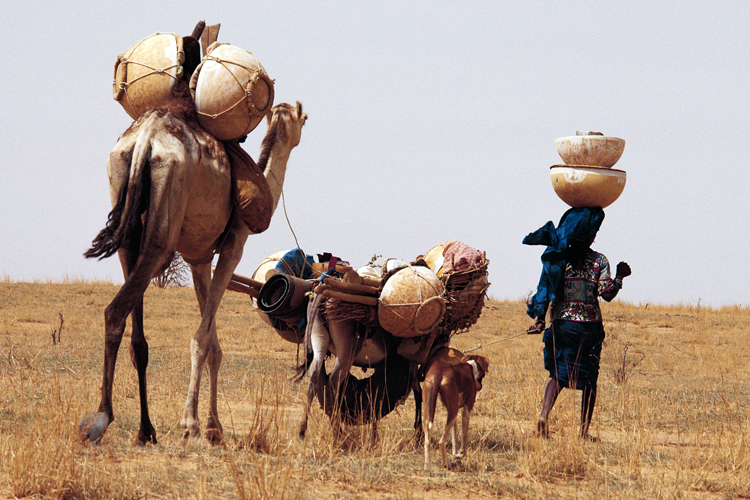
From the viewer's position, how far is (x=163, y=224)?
17.9 ft

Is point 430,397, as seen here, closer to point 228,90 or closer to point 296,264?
point 296,264

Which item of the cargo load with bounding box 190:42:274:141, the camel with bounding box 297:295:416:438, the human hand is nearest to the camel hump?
the cargo load with bounding box 190:42:274:141

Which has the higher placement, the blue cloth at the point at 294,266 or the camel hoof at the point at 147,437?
the blue cloth at the point at 294,266

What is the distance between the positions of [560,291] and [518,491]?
2734 mm

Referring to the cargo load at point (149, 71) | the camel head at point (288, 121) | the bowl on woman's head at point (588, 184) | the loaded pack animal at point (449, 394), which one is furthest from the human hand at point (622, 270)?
the cargo load at point (149, 71)

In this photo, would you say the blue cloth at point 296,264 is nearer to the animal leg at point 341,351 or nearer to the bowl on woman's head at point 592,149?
the animal leg at point 341,351

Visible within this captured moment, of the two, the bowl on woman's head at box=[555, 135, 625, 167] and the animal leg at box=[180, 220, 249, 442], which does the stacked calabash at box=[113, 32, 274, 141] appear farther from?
the bowl on woman's head at box=[555, 135, 625, 167]

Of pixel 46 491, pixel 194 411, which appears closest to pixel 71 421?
pixel 194 411

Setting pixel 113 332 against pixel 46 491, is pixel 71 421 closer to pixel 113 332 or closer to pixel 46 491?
pixel 113 332

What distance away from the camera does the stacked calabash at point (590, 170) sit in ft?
23.7

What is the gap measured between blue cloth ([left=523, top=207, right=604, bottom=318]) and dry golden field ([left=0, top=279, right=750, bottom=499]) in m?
0.63

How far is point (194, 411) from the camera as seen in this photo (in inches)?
231

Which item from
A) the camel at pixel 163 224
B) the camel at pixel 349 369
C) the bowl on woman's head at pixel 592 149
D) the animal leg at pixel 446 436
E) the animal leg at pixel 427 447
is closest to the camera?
the camel at pixel 163 224

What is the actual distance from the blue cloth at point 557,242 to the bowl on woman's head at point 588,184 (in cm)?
11
